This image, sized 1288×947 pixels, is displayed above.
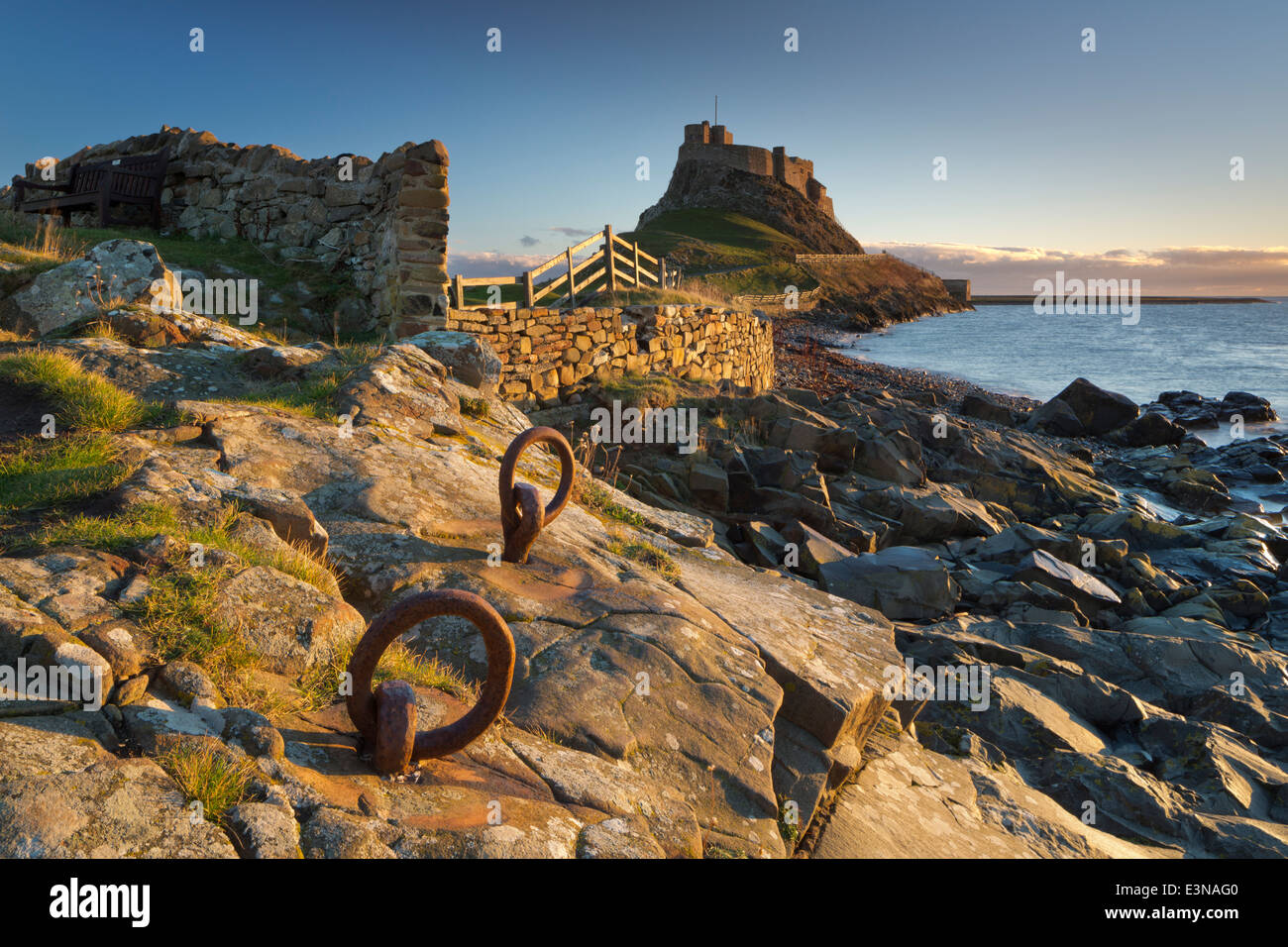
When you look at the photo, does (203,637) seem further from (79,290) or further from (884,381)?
(884,381)

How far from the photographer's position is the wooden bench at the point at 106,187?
14.9 metres

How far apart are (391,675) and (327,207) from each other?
1273 cm

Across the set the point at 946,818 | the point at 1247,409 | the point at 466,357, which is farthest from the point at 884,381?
the point at 946,818

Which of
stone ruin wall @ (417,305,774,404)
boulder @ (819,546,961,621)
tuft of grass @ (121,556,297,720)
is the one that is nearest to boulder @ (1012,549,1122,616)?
boulder @ (819,546,961,621)

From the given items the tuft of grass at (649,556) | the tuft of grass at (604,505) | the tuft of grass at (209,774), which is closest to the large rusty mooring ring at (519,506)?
the tuft of grass at (649,556)

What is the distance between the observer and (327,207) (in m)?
13.7

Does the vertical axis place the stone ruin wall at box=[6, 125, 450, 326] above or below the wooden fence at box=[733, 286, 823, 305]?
below

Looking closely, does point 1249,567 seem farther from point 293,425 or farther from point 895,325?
point 895,325

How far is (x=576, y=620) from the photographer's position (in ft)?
13.2

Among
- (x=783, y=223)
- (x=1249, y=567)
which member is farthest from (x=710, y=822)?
(x=783, y=223)

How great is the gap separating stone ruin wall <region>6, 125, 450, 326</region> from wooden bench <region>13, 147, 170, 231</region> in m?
0.25

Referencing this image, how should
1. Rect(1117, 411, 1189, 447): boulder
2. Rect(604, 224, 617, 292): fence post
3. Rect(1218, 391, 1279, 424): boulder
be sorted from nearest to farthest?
Rect(604, 224, 617, 292): fence post
Rect(1117, 411, 1189, 447): boulder
Rect(1218, 391, 1279, 424): boulder

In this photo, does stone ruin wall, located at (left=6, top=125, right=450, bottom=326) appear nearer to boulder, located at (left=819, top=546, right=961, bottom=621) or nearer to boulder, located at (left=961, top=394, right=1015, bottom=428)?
boulder, located at (left=819, top=546, right=961, bottom=621)

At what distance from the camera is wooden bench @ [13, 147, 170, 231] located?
14.9 meters
